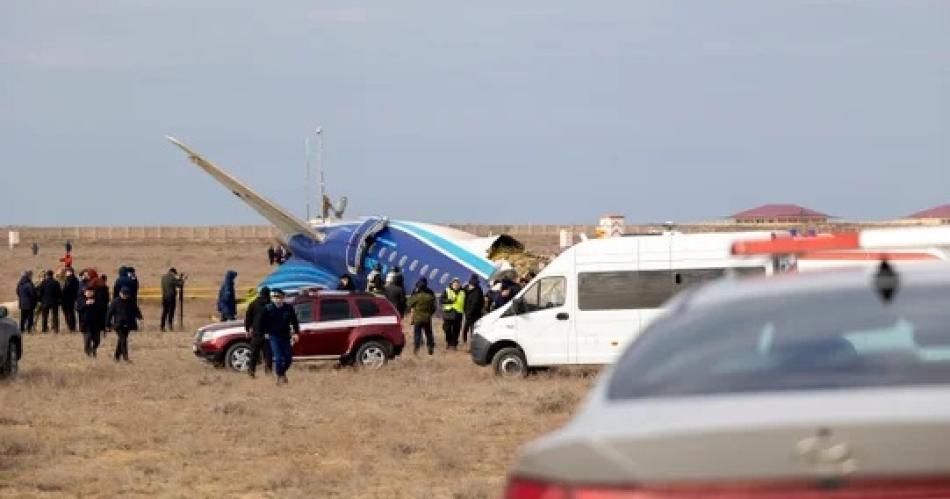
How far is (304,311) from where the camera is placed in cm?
3188

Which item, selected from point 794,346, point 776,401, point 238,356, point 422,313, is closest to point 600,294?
point 238,356

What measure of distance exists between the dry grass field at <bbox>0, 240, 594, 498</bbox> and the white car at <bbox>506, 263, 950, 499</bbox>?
31.2 ft

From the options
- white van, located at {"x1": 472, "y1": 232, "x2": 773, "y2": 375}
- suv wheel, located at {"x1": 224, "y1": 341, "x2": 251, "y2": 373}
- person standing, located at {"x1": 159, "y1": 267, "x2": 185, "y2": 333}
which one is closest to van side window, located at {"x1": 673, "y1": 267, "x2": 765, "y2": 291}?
white van, located at {"x1": 472, "y1": 232, "x2": 773, "y2": 375}

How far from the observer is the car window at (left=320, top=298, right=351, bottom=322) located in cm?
3180

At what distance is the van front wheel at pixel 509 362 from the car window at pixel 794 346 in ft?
78.4

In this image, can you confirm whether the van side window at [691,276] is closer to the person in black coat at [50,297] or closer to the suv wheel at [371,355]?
the suv wheel at [371,355]

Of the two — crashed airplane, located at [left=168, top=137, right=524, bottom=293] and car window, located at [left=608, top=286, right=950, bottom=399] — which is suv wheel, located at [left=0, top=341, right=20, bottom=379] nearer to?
crashed airplane, located at [left=168, top=137, right=524, bottom=293]

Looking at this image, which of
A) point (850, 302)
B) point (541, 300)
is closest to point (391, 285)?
point (541, 300)

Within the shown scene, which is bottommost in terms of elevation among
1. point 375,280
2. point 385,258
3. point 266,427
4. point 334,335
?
point 266,427

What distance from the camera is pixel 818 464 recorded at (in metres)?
4.49

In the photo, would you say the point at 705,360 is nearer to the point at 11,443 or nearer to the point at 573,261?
the point at 11,443

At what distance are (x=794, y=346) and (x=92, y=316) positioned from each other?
2872 cm

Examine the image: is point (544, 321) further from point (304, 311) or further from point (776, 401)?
point (776, 401)

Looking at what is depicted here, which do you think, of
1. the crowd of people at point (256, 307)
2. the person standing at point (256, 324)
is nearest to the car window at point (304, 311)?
the crowd of people at point (256, 307)
